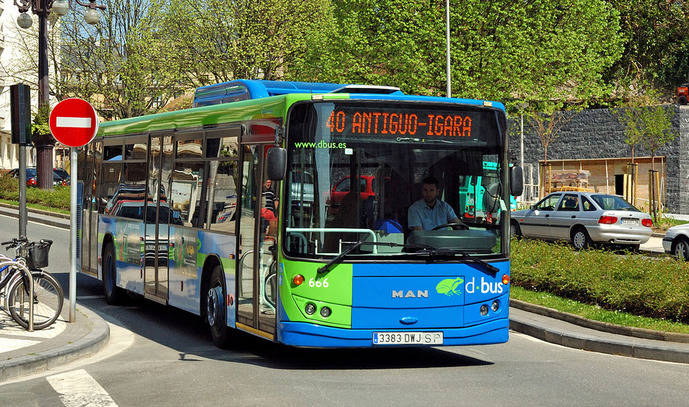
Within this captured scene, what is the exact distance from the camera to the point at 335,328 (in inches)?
Answer: 380

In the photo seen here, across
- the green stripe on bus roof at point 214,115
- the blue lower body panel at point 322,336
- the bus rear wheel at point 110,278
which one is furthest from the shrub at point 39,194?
the blue lower body panel at point 322,336

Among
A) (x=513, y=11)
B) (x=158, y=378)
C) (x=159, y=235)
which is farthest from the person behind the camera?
(x=513, y=11)

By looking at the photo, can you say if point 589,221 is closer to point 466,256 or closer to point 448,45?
point 448,45

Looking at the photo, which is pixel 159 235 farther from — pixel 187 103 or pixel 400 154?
pixel 187 103

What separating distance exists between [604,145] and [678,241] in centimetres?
2693

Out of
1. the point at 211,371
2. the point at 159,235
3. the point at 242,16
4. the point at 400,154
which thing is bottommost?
the point at 211,371

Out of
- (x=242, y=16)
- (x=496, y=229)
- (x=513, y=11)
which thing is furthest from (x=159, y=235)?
(x=242, y=16)

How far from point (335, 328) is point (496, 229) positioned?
1.87 meters

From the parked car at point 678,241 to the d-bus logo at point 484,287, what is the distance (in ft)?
45.5

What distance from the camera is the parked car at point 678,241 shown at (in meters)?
23.0

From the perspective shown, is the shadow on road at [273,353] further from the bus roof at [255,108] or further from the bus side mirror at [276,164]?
the bus roof at [255,108]

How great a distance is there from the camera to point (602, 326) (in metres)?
12.5

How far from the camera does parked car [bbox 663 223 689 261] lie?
23.0 meters

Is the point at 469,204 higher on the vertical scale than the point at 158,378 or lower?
higher
